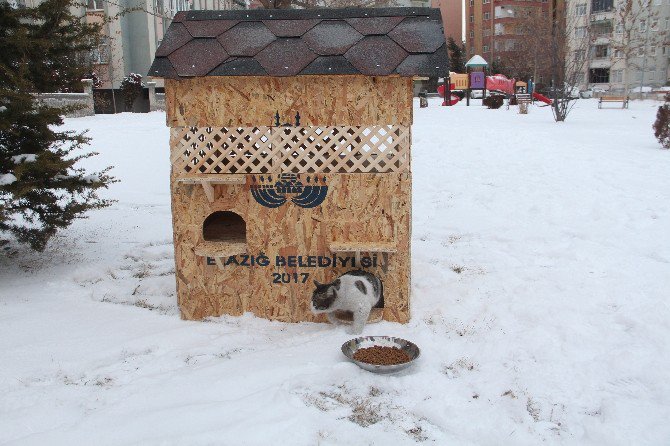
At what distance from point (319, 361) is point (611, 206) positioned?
6.54 metres

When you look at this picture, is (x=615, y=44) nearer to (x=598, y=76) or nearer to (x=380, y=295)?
(x=598, y=76)

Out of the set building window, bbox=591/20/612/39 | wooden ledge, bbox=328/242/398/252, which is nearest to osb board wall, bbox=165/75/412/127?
wooden ledge, bbox=328/242/398/252

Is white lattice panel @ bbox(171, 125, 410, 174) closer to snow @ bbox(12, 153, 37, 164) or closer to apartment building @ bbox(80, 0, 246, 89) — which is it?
snow @ bbox(12, 153, 37, 164)

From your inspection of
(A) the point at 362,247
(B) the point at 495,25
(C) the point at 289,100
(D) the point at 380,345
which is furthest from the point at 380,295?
(B) the point at 495,25

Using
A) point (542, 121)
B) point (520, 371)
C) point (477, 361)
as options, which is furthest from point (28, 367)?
point (542, 121)

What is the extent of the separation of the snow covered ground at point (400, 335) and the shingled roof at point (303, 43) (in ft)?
7.61

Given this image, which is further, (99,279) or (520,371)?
(99,279)

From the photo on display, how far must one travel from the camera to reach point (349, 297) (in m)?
5.02

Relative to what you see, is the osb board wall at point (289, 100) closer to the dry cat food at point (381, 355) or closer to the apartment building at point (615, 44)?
the dry cat food at point (381, 355)

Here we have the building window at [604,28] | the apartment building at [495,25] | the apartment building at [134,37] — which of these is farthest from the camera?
the apartment building at [495,25]

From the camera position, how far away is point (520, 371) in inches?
173

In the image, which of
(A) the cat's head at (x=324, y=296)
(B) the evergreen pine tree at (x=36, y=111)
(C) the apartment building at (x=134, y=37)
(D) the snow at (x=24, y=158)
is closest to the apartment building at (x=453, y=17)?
(C) the apartment building at (x=134, y=37)

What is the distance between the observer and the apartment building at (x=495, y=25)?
6488 cm

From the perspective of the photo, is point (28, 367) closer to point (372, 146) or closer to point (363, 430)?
point (363, 430)
